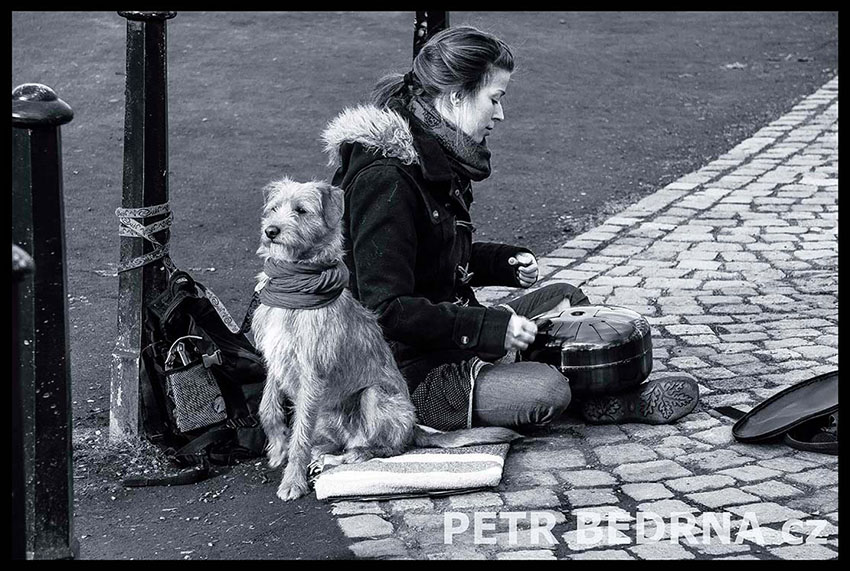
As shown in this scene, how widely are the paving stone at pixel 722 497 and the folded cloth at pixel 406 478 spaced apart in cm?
74

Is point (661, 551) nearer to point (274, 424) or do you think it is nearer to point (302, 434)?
point (302, 434)

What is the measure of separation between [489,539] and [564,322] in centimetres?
129

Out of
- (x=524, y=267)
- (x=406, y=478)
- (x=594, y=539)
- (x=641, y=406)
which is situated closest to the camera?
(x=594, y=539)

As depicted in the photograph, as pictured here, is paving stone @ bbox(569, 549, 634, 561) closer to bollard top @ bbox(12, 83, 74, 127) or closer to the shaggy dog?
the shaggy dog

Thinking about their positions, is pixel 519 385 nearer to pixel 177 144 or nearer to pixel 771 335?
pixel 771 335

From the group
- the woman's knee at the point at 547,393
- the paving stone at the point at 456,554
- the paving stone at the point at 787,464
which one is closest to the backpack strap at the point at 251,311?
the woman's knee at the point at 547,393

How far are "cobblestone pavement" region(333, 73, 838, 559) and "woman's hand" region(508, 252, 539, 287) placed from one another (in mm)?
691

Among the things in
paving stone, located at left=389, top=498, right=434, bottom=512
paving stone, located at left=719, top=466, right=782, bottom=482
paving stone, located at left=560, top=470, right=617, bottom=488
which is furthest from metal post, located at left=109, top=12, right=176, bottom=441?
paving stone, located at left=719, top=466, right=782, bottom=482

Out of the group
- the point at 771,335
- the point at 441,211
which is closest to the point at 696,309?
the point at 771,335

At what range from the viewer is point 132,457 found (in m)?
4.96

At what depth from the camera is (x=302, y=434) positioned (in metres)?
4.51

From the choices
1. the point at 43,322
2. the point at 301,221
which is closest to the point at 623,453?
the point at 301,221

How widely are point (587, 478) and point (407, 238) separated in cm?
116

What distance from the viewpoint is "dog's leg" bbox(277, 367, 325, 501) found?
448 centimetres
